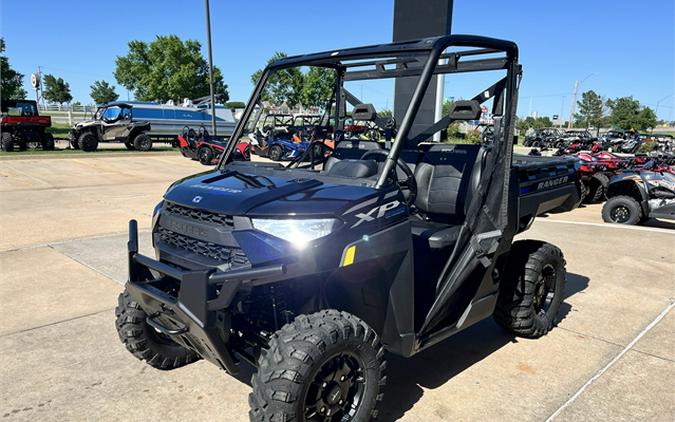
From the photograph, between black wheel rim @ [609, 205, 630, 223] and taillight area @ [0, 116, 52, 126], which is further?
taillight area @ [0, 116, 52, 126]

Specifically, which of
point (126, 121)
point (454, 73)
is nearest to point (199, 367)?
point (454, 73)

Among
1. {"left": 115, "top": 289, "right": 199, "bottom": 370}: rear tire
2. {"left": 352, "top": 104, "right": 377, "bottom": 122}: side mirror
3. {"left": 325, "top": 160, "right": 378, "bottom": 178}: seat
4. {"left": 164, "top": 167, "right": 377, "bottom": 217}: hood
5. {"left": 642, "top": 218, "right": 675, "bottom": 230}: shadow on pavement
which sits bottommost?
{"left": 642, "top": 218, "right": 675, "bottom": 230}: shadow on pavement

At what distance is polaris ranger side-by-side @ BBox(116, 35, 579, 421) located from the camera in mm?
2148

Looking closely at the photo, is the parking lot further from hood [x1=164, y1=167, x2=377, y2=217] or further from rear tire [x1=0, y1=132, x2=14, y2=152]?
rear tire [x1=0, y1=132, x2=14, y2=152]

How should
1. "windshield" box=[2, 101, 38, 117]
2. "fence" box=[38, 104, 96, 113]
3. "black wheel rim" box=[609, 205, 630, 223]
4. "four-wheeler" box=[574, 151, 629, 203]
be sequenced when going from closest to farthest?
1. "black wheel rim" box=[609, 205, 630, 223]
2. "four-wheeler" box=[574, 151, 629, 203]
3. "windshield" box=[2, 101, 38, 117]
4. "fence" box=[38, 104, 96, 113]

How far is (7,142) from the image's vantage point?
18438mm

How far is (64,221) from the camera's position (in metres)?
7.43

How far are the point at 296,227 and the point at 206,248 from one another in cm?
48

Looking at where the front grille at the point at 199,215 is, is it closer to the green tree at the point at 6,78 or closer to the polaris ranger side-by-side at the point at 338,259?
the polaris ranger side-by-side at the point at 338,259

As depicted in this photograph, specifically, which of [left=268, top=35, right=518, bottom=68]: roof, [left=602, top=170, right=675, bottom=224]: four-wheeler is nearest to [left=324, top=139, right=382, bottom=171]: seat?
[left=268, top=35, right=518, bottom=68]: roof

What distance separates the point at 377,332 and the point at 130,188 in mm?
10070

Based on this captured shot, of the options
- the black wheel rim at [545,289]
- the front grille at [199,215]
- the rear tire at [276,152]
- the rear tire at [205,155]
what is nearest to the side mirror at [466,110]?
the front grille at [199,215]

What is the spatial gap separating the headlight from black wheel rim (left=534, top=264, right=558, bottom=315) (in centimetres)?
220

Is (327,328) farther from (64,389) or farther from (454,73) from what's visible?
(454,73)
